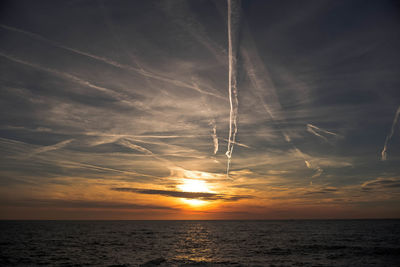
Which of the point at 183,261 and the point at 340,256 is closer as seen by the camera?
the point at 183,261

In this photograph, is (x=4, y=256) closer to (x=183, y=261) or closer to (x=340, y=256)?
(x=183, y=261)

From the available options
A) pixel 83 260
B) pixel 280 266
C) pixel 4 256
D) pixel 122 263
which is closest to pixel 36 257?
pixel 4 256

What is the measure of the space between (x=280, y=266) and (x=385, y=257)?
19.0 m

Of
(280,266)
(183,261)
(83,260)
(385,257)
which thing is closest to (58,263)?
(83,260)

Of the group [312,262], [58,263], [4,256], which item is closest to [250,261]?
[312,262]

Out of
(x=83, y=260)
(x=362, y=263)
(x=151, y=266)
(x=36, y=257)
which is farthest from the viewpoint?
(x=36, y=257)

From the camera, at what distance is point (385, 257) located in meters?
39.4

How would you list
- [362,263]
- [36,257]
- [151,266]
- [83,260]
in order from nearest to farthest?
[151,266], [362,263], [83,260], [36,257]

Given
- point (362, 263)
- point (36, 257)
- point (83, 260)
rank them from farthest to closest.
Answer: point (36, 257), point (83, 260), point (362, 263)

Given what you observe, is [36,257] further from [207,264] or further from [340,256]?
[340,256]

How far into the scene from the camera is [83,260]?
38.5 metres

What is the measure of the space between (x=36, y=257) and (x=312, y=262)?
41789mm

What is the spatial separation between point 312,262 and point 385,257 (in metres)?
13.1

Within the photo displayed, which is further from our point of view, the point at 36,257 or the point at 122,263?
the point at 36,257
